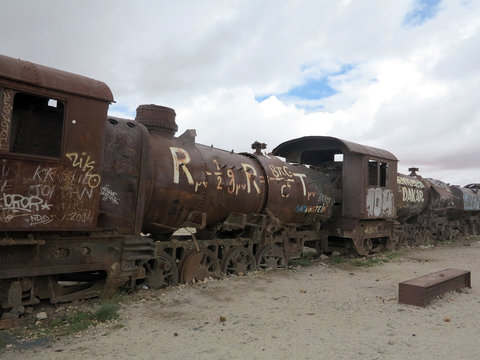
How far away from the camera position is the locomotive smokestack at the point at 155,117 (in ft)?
25.0

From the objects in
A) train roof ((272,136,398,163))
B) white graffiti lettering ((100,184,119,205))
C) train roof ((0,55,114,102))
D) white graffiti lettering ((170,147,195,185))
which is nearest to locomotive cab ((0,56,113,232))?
train roof ((0,55,114,102))

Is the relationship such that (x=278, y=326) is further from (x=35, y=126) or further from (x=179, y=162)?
(x=35, y=126)

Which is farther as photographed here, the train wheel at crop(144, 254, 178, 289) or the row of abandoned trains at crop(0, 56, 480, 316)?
the train wheel at crop(144, 254, 178, 289)

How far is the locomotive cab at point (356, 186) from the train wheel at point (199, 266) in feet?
17.2

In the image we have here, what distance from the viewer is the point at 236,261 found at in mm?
8703

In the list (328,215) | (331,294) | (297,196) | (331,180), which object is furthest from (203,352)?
(331,180)

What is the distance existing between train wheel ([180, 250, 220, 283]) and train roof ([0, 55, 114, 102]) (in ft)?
11.6

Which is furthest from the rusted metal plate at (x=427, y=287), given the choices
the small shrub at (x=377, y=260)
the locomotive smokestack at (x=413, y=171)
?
the locomotive smokestack at (x=413, y=171)

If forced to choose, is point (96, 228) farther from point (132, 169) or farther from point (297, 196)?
point (297, 196)

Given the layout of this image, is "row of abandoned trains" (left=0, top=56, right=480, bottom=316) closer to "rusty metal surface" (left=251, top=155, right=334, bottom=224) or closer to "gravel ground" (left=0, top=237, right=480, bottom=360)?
"rusty metal surface" (left=251, top=155, right=334, bottom=224)

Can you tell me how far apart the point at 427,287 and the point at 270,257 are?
13.3ft

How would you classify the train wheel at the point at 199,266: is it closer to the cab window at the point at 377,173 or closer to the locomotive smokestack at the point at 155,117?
the locomotive smokestack at the point at 155,117

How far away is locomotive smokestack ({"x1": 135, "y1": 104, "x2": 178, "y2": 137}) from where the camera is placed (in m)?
7.61

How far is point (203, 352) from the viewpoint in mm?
4355
